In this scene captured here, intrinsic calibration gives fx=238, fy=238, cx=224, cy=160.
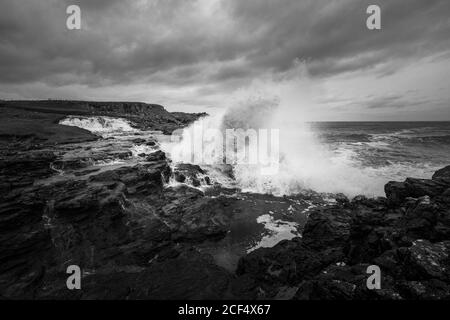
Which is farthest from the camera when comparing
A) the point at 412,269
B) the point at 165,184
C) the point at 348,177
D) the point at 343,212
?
the point at 348,177

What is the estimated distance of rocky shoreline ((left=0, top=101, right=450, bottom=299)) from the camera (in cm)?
568

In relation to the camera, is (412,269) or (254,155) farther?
(254,155)

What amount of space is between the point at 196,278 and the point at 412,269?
229 inches

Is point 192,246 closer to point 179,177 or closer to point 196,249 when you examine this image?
point 196,249

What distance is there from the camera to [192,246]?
9.73 meters

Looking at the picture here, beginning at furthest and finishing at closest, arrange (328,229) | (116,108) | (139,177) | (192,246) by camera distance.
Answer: (116,108), (139,177), (192,246), (328,229)

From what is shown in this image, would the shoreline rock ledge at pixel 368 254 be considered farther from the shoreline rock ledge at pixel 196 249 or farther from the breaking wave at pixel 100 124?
the breaking wave at pixel 100 124

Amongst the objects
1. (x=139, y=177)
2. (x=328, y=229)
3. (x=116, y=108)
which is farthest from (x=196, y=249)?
(x=116, y=108)

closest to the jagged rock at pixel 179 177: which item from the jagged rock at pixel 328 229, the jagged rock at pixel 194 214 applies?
the jagged rock at pixel 194 214

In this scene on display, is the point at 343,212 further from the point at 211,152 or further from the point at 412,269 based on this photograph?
the point at 211,152

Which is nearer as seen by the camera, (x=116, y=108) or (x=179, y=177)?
(x=179, y=177)
